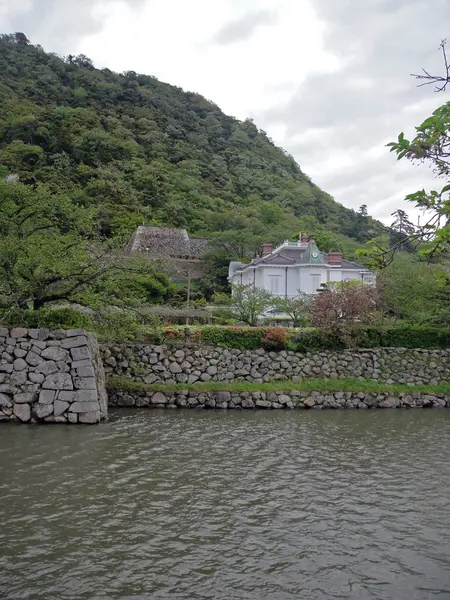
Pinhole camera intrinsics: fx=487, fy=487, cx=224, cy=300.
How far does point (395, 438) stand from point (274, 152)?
9012cm

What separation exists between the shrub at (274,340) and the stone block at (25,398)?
9.70 m

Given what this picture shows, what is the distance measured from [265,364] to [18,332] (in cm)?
992

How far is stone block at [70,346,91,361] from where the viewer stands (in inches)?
535

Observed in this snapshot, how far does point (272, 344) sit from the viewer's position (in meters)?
20.2

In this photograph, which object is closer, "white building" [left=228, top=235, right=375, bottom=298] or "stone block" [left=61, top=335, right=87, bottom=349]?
"stone block" [left=61, top=335, right=87, bottom=349]

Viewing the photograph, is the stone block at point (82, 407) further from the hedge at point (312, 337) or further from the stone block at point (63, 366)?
the hedge at point (312, 337)

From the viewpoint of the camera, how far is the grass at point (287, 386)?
17609 mm

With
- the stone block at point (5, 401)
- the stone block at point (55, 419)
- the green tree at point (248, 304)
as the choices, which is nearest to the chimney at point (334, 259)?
the green tree at point (248, 304)

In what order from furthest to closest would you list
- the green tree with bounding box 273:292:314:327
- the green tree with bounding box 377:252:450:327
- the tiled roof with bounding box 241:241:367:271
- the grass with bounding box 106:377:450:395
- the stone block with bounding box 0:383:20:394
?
the tiled roof with bounding box 241:241:367:271, the green tree with bounding box 273:292:314:327, the green tree with bounding box 377:252:450:327, the grass with bounding box 106:377:450:395, the stone block with bounding box 0:383:20:394

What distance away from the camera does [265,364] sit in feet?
66.0

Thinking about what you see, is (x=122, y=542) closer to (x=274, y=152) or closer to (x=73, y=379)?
(x=73, y=379)

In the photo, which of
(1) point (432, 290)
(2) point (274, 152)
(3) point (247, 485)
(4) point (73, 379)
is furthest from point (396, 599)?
(2) point (274, 152)

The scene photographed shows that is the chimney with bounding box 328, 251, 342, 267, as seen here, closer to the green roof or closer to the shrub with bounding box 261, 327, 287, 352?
the green roof

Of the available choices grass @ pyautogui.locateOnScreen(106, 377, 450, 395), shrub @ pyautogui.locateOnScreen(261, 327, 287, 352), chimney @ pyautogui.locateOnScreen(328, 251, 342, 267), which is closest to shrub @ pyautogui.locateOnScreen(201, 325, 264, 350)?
shrub @ pyautogui.locateOnScreen(261, 327, 287, 352)
